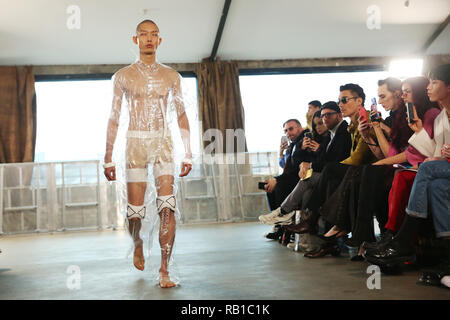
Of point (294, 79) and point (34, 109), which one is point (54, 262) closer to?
point (34, 109)

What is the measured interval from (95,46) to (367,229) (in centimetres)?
624

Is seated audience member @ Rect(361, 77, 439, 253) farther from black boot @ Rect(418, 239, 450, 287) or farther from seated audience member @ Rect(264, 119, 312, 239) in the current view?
seated audience member @ Rect(264, 119, 312, 239)

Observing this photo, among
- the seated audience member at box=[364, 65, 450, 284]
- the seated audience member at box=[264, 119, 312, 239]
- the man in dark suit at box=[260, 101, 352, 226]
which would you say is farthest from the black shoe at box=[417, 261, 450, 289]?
the seated audience member at box=[264, 119, 312, 239]

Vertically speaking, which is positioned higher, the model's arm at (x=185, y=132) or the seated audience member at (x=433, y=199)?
the model's arm at (x=185, y=132)

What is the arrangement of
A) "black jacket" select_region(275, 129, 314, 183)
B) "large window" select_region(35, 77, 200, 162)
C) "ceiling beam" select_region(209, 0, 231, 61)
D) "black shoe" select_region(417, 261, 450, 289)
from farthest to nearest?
"large window" select_region(35, 77, 200, 162)
"ceiling beam" select_region(209, 0, 231, 61)
"black jacket" select_region(275, 129, 314, 183)
"black shoe" select_region(417, 261, 450, 289)

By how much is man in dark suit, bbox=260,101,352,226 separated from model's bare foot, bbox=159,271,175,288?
3.73ft

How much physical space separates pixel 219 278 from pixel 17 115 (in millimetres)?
6625

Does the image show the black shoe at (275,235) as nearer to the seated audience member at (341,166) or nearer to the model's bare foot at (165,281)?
the seated audience member at (341,166)

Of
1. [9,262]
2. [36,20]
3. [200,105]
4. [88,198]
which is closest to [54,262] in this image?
[9,262]

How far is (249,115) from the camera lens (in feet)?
28.6

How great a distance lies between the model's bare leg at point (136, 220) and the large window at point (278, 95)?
6.11m

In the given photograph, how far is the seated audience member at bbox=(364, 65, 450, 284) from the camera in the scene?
2037mm

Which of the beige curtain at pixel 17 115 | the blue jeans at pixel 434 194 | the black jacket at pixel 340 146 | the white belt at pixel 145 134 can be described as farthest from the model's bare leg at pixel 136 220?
the beige curtain at pixel 17 115

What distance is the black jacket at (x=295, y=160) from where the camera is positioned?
13.0 feet
